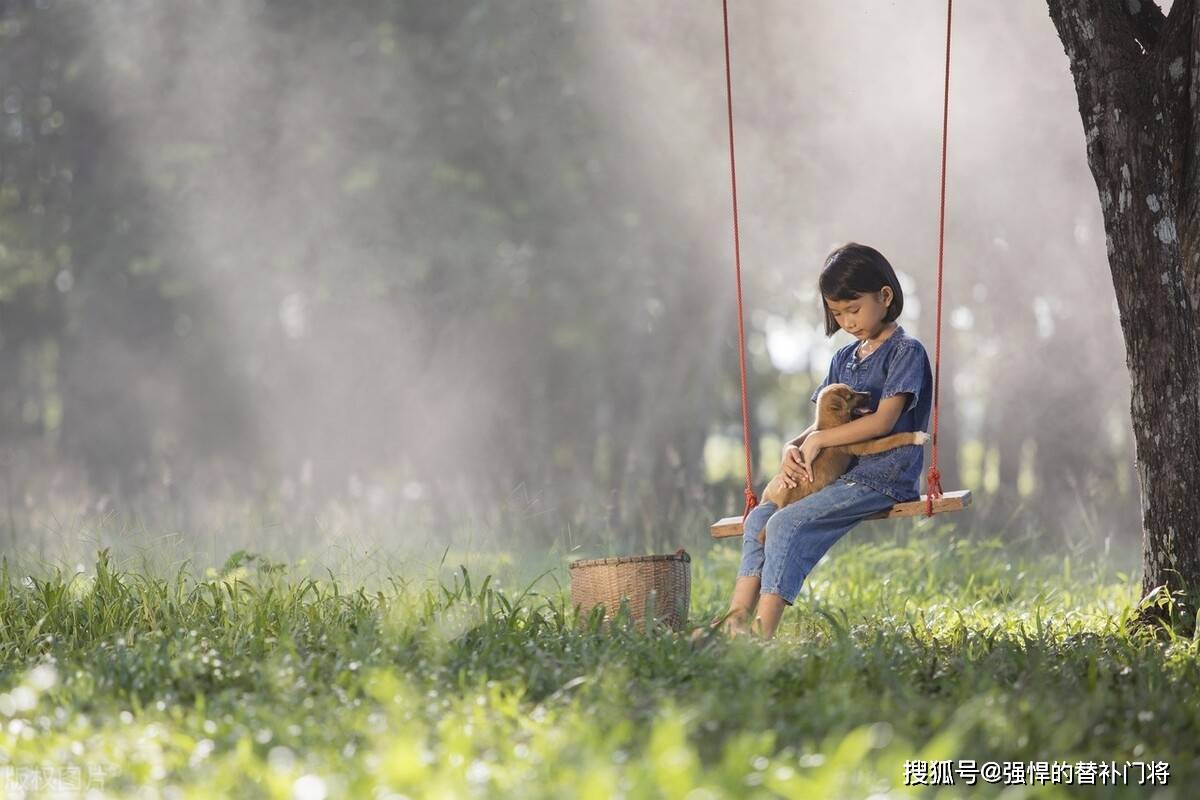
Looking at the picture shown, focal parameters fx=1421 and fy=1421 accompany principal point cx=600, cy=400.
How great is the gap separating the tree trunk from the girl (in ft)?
2.60

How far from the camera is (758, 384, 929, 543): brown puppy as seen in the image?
5.00 m

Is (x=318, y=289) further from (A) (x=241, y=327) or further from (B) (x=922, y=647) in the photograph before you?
(B) (x=922, y=647)

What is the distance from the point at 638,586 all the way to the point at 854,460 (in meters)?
0.90

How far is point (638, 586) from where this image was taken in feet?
16.5

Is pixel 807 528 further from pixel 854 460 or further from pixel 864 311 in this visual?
pixel 864 311

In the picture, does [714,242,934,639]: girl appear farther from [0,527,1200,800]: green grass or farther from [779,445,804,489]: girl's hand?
[0,527,1200,800]: green grass

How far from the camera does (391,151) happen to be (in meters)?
13.1

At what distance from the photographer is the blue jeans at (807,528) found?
4879 mm

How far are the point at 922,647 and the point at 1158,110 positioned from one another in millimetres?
2160

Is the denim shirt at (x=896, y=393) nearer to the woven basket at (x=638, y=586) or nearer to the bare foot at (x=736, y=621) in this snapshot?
the bare foot at (x=736, y=621)

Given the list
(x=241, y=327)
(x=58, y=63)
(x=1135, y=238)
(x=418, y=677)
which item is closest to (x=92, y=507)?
(x=241, y=327)

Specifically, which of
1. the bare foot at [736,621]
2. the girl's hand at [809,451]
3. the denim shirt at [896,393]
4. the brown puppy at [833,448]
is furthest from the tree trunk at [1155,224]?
the bare foot at [736,621]

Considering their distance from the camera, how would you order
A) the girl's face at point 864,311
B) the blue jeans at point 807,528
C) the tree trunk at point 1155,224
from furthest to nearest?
the girl's face at point 864,311, the tree trunk at point 1155,224, the blue jeans at point 807,528

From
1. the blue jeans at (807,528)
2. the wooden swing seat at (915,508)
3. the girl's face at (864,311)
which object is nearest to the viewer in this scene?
the wooden swing seat at (915,508)
